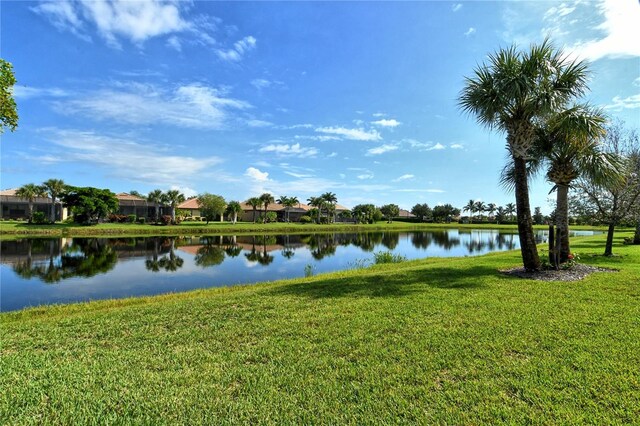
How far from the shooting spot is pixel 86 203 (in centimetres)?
5366

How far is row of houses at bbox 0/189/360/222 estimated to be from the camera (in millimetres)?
66875

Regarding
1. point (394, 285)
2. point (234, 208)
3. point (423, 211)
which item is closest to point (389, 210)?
point (423, 211)

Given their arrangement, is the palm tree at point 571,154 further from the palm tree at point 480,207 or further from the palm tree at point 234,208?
the palm tree at point 480,207

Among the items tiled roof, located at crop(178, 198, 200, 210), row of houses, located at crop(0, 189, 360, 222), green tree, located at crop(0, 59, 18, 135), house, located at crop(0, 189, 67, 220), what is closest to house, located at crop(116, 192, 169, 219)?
row of houses, located at crop(0, 189, 360, 222)

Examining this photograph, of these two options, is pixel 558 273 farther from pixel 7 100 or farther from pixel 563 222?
pixel 7 100

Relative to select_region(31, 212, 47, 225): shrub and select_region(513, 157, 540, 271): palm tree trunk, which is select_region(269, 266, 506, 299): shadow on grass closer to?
select_region(513, 157, 540, 271): palm tree trunk

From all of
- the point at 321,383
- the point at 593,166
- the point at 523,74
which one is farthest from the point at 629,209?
the point at 321,383

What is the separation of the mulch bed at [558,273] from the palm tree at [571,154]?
921 mm

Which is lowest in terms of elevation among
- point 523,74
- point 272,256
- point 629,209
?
point 272,256

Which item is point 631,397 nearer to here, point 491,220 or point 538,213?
point 538,213

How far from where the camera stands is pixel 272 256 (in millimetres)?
29688

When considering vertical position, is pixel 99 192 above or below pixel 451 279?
above

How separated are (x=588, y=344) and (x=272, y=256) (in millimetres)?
26047

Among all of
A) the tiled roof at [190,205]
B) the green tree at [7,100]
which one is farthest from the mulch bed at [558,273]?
the tiled roof at [190,205]
